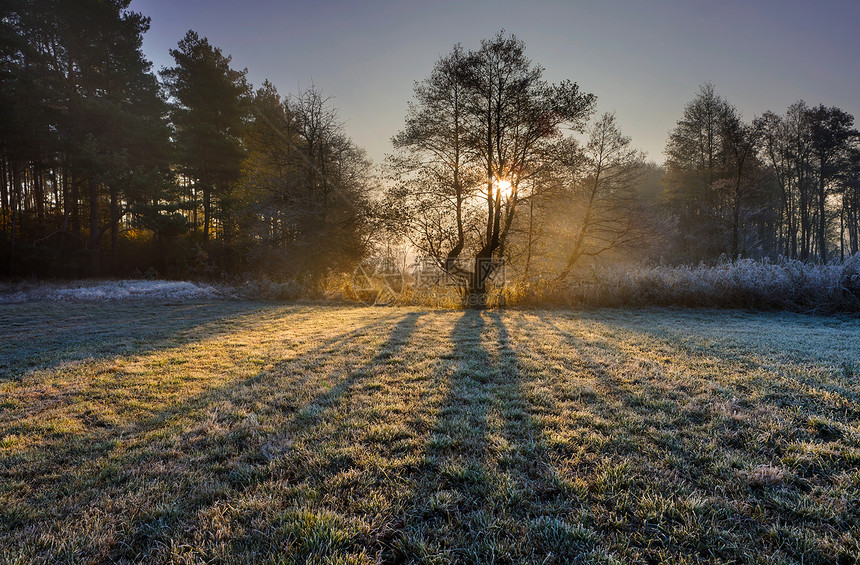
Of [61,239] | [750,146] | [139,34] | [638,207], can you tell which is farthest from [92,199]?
[750,146]

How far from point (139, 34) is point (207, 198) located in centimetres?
1009

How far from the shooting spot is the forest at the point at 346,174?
1123 cm

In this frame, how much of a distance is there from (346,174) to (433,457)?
55.1ft

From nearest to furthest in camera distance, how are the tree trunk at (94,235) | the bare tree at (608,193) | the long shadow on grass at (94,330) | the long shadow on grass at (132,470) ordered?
the long shadow on grass at (132,470) → the long shadow on grass at (94,330) → the bare tree at (608,193) → the tree trunk at (94,235)

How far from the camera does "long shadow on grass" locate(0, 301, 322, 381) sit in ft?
16.0

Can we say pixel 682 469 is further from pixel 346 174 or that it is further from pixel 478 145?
pixel 346 174

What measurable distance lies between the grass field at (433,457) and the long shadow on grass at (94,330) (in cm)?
12

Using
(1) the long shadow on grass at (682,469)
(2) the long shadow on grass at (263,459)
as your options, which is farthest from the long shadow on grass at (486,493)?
(2) the long shadow on grass at (263,459)

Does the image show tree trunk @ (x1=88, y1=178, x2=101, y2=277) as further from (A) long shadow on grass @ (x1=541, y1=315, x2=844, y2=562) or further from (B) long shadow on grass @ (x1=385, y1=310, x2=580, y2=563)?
(A) long shadow on grass @ (x1=541, y1=315, x2=844, y2=562)

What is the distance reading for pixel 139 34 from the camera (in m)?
20.6

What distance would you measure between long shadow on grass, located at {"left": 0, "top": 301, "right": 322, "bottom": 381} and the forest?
20.0 ft

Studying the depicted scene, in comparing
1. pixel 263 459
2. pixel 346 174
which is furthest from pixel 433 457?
pixel 346 174

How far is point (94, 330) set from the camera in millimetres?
6805

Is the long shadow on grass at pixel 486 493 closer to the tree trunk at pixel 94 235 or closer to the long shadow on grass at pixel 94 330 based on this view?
the long shadow on grass at pixel 94 330
